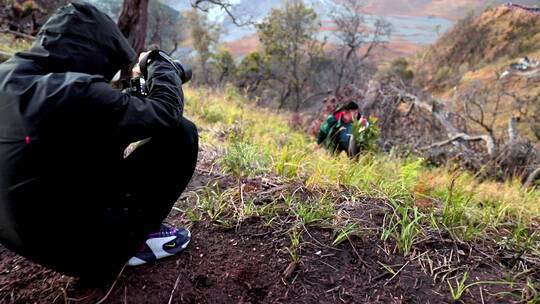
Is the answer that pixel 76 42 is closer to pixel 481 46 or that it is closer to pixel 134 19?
pixel 134 19

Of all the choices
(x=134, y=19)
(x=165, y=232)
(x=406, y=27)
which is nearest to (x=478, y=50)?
(x=406, y=27)

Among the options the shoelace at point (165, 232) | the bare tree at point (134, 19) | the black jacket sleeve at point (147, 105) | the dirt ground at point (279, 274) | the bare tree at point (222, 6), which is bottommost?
the dirt ground at point (279, 274)

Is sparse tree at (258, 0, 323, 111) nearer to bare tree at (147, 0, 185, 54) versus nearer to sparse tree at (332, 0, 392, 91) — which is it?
sparse tree at (332, 0, 392, 91)

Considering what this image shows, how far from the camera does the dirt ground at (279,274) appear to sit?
1.71m

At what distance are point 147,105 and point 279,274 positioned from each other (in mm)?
1003

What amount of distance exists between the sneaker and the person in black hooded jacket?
0.61ft

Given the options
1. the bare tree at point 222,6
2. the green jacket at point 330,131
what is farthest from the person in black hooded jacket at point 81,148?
the bare tree at point 222,6

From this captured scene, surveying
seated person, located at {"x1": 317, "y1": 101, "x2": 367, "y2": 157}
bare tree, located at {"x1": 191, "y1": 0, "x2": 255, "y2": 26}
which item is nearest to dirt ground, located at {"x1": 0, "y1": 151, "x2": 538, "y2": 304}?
seated person, located at {"x1": 317, "y1": 101, "x2": 367, "y2": 157}

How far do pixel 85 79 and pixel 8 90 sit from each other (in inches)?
9.6

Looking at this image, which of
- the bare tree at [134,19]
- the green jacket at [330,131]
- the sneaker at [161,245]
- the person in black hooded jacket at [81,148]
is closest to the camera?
the person in black hooded jacket at [81,148]

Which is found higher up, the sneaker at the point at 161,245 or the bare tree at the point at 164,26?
the bare tree at the point at 164,26

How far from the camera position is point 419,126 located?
7.94 m

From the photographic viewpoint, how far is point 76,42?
55.1 inches

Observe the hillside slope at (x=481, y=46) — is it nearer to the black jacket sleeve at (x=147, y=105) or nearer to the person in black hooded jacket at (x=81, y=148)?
the black jacket sleeve at (x=147, y=105)
